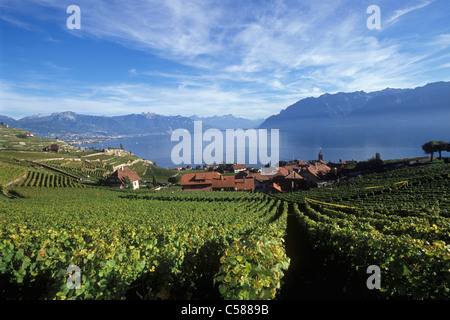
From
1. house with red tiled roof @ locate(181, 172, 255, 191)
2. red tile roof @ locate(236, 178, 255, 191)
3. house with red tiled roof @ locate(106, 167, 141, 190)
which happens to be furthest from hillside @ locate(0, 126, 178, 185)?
red tile roof @ locate(236, 178, 255, 191)

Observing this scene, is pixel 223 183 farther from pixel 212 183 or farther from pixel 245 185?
pixel 245 185

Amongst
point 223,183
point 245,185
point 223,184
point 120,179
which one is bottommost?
point 245,185

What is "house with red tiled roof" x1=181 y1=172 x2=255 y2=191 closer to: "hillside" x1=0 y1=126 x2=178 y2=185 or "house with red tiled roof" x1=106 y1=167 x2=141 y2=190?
"house with red tiled roof" x1=106 y1=167 x2=141 y2=190

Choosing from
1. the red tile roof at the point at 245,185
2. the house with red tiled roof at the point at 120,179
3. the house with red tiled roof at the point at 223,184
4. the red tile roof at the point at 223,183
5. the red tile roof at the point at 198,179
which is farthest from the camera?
the house with red tiled roof at the point at 120,179

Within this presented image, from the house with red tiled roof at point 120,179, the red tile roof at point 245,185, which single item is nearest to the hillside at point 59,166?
the house with red tiled roof at point 120,179

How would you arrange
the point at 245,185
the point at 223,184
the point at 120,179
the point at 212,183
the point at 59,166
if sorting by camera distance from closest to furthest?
the point at 223,184 < the point at 212,183 < the point at 245,185 < the point at 120,179 < the point at 59,166

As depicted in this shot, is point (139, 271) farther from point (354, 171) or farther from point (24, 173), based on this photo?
point (354, 171)

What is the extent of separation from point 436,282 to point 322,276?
18.4 ft

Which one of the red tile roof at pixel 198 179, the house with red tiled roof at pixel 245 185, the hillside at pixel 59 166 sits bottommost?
the house with red tiled roof at pixel 245 185

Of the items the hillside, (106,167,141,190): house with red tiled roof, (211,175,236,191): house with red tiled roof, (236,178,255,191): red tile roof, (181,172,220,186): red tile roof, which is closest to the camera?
the hillside

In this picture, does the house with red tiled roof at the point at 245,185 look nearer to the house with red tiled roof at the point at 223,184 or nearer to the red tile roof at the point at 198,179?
the house with red tiled roof at the point at 223,184

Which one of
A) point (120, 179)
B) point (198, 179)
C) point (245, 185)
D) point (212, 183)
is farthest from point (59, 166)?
point (245, 185)
